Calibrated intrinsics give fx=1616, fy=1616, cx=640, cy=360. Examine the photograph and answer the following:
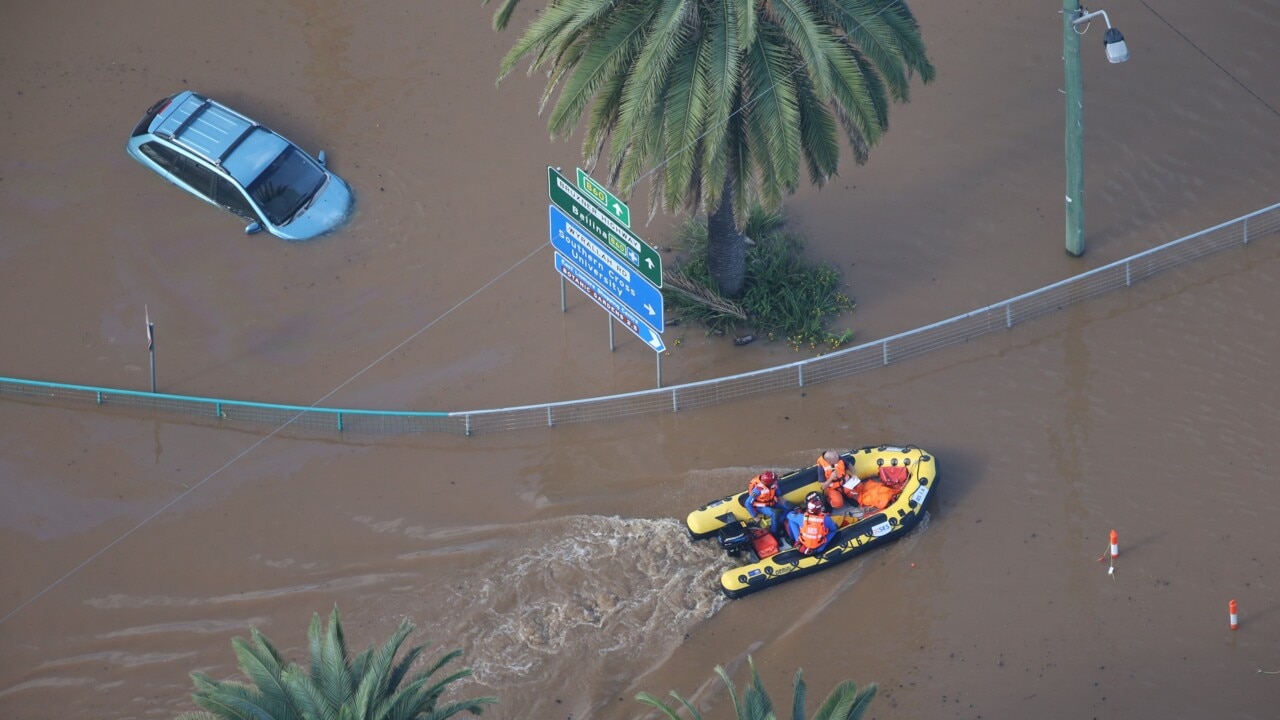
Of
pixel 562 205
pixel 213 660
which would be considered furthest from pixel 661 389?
pixel 213 660

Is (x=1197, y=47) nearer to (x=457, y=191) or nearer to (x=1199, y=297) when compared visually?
(x=1199, y=297)

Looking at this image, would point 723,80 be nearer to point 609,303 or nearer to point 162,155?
point 609,303

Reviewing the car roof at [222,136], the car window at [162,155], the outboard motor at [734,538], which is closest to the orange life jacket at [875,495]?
the outboard motor at [734,538]

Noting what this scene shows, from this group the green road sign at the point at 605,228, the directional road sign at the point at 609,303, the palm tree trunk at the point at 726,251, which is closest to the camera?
the green road sign at the point at 605,228

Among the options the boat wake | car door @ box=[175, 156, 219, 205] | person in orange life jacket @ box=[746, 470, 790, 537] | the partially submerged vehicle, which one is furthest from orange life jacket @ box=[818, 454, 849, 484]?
car door @ box=[175, 156, 219, 205]

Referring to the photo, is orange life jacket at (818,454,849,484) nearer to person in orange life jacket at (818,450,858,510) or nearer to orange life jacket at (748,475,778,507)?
person in orange life jacket at (818,450,858,510)

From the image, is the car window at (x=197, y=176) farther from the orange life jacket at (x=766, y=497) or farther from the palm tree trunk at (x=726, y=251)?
the orange life jacket at (x=766, y=497)
